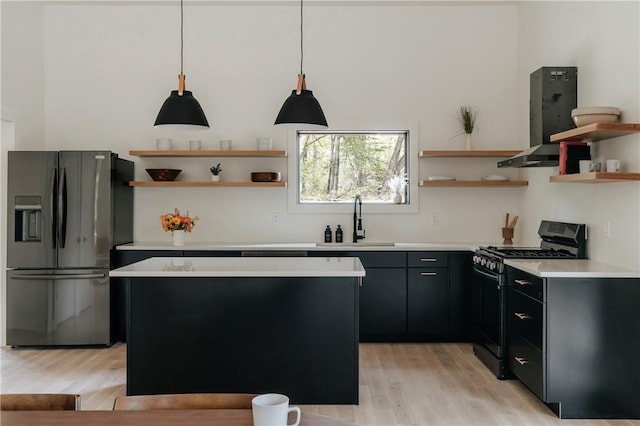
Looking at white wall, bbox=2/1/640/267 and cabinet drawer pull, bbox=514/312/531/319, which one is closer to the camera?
cabinet drawer pull, bbox=514/312/531/319

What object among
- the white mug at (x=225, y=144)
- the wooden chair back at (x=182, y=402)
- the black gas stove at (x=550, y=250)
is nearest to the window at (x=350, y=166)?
the white mug at (x=225, y=144)

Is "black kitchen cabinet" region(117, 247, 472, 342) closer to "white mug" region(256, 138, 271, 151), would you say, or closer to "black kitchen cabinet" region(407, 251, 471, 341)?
"black kitchen cabinet" region(407, 251, 471, 341)

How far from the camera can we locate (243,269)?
337 centimetres

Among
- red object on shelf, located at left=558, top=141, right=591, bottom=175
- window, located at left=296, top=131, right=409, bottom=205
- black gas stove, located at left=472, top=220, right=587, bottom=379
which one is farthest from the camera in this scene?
window, located at left=296, top=131, right=409, bottom=205

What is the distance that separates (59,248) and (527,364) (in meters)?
4.02

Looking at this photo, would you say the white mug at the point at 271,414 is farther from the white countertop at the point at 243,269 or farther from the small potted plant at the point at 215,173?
the small potted plant at the point at 215,173

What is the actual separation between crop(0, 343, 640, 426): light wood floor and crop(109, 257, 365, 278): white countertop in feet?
2.78

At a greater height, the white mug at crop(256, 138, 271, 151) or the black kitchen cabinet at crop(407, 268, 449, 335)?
the white mug at crop(256, 138, 271, 151)

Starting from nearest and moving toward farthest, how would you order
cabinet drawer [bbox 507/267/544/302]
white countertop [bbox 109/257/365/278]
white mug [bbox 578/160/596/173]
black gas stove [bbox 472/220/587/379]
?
white countertop [bbox 109/257/365/278] < cabinet drawer [bbox 507/267/544/302] < white mug [bbox 578/160/596/173] < black gas stove [bbox 472/220/587/379]

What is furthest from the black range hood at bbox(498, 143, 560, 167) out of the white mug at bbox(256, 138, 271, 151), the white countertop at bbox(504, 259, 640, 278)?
the white mug at bbox(256, 138, 271, 151)

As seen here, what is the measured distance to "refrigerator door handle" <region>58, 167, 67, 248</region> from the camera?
5.01 metres

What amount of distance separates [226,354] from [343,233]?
252 cm

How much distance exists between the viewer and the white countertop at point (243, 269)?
3.29 m

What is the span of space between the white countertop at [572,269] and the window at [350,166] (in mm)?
2186
